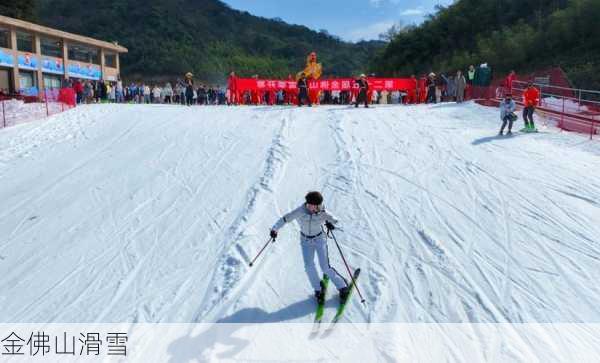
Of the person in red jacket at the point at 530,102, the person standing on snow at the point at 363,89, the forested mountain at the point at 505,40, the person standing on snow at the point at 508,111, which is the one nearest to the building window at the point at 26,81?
the person standing on snow at the point at 363,89

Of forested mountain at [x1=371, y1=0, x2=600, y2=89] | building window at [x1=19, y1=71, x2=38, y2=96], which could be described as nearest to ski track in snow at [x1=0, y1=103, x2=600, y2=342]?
building window at [x1=19, y1=71, x2=38, y2=96]

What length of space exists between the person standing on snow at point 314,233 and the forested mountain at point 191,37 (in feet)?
183

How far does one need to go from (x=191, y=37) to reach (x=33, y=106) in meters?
52.9

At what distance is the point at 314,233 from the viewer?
6.45 meters

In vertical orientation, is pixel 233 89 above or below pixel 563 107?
above

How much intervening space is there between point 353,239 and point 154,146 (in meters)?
9.08

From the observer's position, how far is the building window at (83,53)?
4219 cm

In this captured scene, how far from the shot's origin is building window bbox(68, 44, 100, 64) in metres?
42.2

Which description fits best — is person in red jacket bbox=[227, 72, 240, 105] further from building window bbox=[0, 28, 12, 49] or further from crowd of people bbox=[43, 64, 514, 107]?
building window bbox=[0, 28, 12, 49]

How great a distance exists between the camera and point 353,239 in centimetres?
866

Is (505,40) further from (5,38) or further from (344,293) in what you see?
(344,293)

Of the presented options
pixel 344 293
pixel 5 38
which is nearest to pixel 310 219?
pixel 344 293

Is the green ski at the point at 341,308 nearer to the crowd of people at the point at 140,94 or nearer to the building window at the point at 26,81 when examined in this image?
the crowd of people at the point at 140,94

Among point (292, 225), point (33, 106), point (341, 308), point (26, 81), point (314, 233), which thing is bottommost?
point (341, 308)
